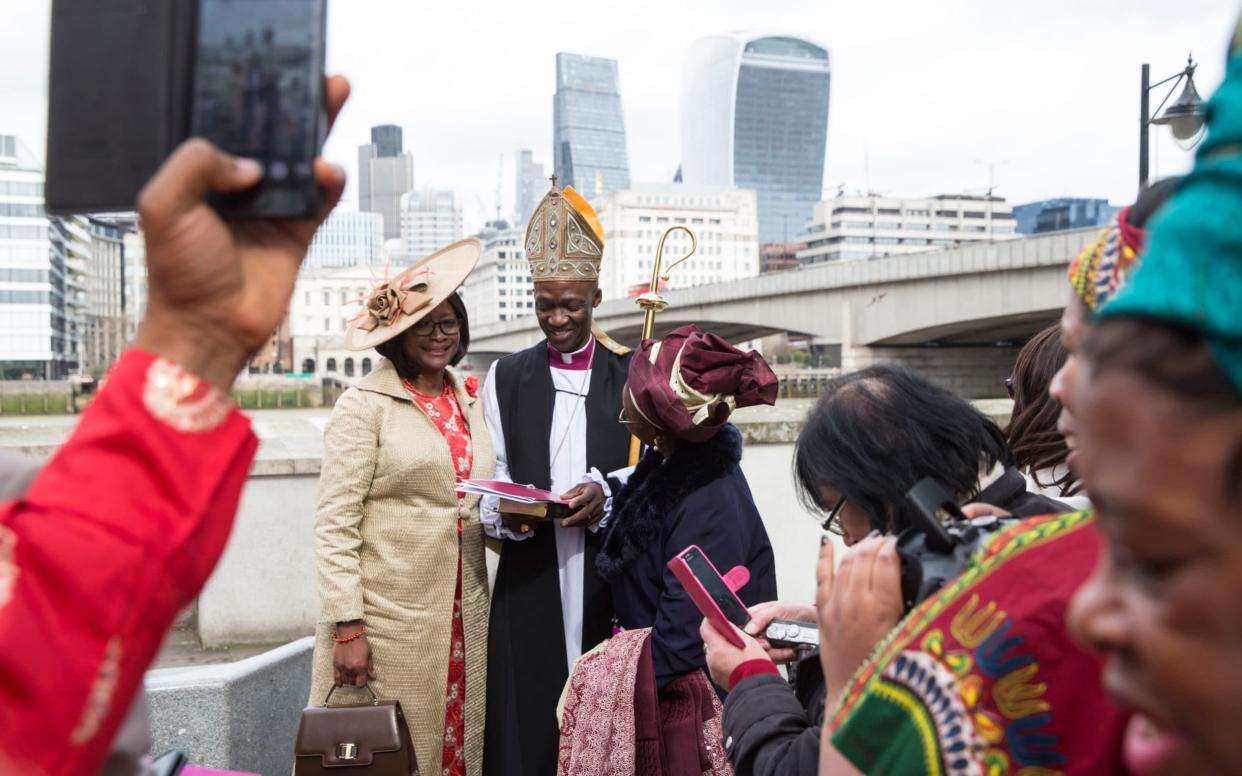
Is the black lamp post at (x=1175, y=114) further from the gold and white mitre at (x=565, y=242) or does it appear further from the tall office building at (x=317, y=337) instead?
the tall office building at (x=317, y=337)

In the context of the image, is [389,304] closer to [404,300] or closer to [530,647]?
[404,300]

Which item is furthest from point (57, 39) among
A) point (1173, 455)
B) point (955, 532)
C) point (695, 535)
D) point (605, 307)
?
point (605, 307)

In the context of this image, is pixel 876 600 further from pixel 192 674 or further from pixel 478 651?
pixel 192 674

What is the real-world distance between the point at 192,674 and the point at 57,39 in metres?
3.48

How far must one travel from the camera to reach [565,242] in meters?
4.54

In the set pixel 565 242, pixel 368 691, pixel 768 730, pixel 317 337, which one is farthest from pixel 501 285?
pixel 768 730

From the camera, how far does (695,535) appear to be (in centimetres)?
299

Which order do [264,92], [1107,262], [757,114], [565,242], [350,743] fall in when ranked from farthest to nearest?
[757,114] → [565,242] → [350,743] → [1107,262] → [264,92]

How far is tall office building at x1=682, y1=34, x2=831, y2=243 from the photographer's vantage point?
169750mm

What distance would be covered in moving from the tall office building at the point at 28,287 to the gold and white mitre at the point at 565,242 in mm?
59939

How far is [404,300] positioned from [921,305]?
27428mm

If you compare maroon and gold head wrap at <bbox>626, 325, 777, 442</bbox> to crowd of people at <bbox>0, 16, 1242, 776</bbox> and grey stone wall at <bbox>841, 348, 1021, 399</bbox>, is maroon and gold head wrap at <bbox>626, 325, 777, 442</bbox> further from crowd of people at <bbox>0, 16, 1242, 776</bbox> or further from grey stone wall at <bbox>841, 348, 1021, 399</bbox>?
grey stone wall at <bbox>841, 348, 1021, 399</bbox>

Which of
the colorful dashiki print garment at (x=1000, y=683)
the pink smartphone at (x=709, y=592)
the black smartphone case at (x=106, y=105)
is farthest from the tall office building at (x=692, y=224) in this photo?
the black smartphone case at (x=106, y=105)

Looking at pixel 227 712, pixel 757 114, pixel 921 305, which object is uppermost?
pixel 757 114
